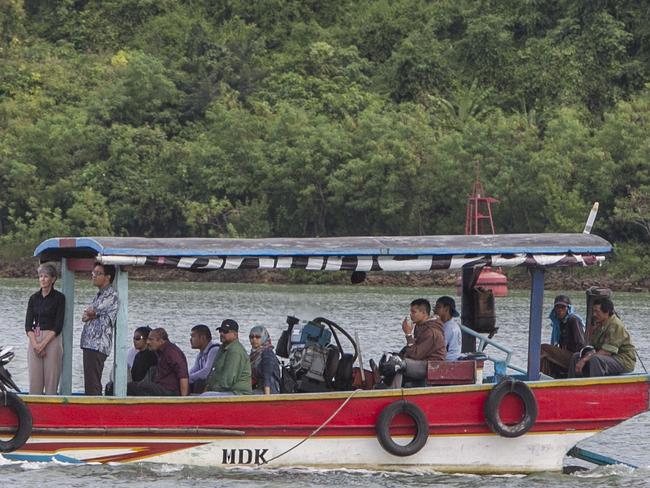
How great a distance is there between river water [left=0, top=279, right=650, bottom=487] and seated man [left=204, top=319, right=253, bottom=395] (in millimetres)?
622

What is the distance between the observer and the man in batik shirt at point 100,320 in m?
11.2

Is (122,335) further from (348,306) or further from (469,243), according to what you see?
(348,306)

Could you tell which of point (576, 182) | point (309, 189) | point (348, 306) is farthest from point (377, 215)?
point (348, 306)

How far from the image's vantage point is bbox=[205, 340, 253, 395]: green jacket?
11.6 metres

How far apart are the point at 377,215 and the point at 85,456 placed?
3257 cm

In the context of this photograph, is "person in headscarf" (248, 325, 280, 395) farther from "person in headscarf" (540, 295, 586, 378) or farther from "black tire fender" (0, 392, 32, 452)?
"person in headscarf" (540, 295, 586, 378)

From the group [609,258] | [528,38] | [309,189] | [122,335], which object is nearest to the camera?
[122,335]

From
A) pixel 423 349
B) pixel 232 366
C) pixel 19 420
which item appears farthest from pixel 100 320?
pixel 423 349

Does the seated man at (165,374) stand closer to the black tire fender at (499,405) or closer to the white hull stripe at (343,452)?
the white hull stripe at (343,452)

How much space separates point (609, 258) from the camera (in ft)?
135


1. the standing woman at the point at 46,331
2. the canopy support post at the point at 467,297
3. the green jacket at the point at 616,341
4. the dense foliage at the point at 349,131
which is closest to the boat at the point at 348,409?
the standing woman at the point at 46,331

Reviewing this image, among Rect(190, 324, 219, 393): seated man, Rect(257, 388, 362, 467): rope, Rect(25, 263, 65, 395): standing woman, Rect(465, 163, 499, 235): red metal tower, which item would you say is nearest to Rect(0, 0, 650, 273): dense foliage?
Rect(465, 163, 499, 235): red metal tower

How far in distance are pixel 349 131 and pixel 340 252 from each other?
3417 centimetres

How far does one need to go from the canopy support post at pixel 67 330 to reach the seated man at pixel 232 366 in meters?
1.05
